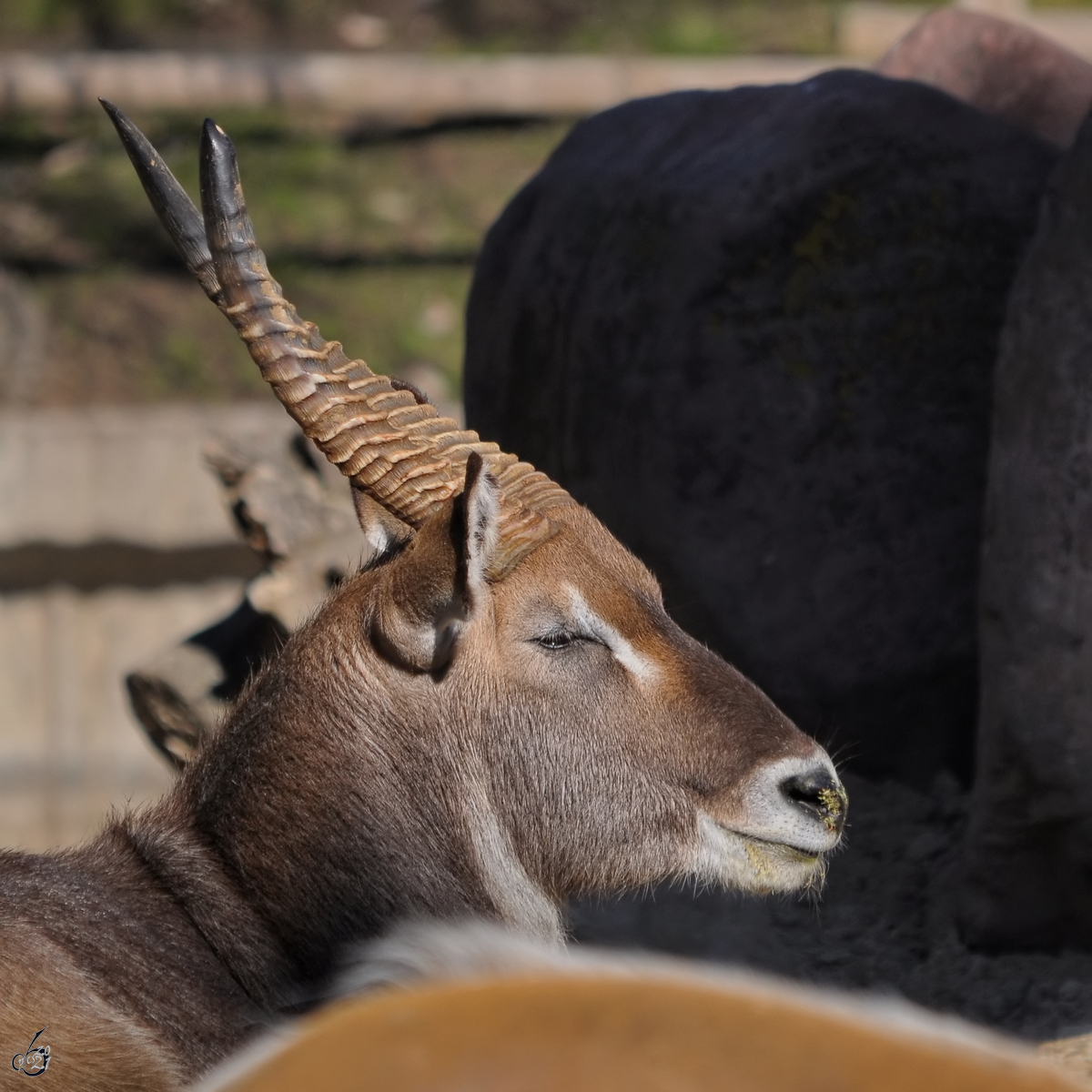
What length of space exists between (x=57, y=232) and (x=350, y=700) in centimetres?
738

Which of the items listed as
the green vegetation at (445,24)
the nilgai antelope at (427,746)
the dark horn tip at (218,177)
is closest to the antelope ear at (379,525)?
the nilgai antelope at (427,746)

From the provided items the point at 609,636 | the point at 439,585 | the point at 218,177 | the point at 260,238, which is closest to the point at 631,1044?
the point at 439,585

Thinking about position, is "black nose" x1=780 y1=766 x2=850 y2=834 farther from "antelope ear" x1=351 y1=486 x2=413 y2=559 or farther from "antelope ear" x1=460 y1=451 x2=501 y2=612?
"antelope ear" x1=351 y1=486 x2=413 y2=559

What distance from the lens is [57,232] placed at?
9672mm

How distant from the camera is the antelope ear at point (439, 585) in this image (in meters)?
2.98

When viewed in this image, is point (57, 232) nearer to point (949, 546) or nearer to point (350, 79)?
point (350, 79)

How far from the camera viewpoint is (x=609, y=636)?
317 centimetres

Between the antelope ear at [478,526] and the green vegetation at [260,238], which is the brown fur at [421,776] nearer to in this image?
the antelope ear at [478,526]

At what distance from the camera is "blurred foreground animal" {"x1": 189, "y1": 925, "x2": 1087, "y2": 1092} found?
140 centimetres

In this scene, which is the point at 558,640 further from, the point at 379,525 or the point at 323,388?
the point at 323,388

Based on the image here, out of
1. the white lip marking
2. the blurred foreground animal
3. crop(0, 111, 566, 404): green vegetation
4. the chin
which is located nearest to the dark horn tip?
the white lip marking

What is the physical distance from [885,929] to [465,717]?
5.71 ft

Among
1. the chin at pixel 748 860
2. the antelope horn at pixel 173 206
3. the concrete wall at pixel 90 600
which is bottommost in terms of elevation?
the concrete wall at pixel 90 600

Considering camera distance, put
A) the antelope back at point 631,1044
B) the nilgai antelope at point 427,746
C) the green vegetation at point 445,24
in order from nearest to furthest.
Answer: the antelope back at point 631,1044 < the nilgai antelope at point 427,746 < the green vegetation at point 445,24
